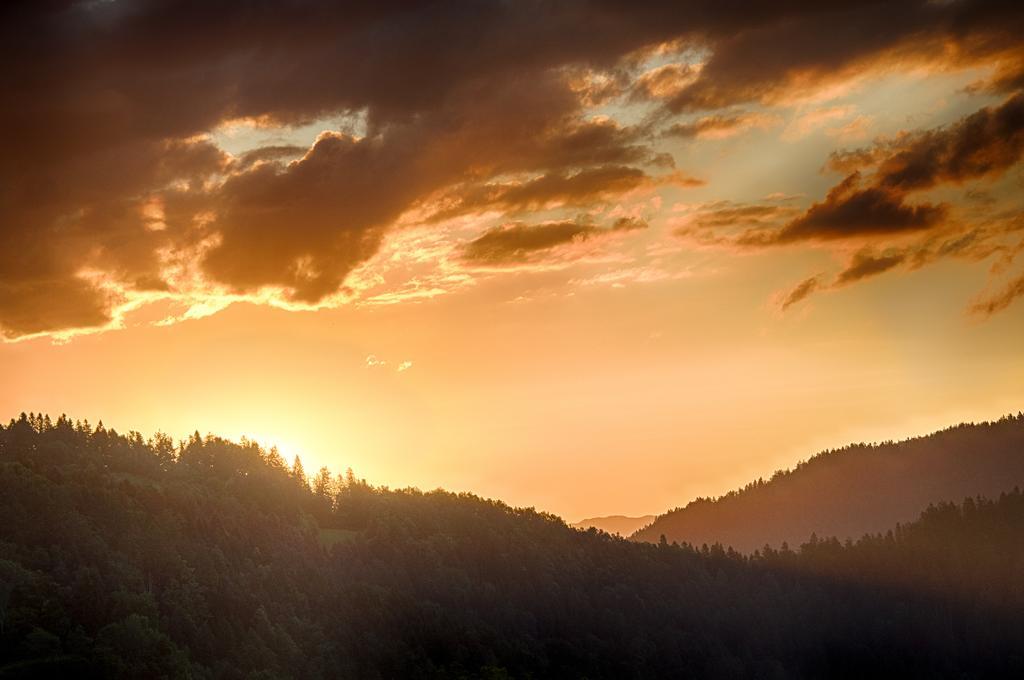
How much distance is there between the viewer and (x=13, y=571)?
7825 inches

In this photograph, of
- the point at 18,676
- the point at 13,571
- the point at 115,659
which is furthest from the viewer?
Answer: the point at 13,571

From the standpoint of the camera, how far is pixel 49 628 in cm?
18988

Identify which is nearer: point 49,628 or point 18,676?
point 18,676

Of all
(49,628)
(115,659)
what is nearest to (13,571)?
(49,628)

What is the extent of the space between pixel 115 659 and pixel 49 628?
14304 mm

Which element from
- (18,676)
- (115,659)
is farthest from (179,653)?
(18,676)

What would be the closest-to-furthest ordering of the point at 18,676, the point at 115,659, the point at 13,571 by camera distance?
the point at 18,676, the point at 115,659, the point at 13,571

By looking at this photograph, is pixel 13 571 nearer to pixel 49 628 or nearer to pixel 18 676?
pixel 49 628

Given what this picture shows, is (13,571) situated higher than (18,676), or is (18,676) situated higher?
(13,571)

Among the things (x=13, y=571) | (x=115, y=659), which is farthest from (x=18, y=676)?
(x=13, y=571)

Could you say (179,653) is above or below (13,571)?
below

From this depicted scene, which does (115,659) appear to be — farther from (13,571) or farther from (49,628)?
(13,571)

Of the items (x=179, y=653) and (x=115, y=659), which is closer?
(x=115, y=659)

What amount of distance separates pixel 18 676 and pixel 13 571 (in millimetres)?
30511
